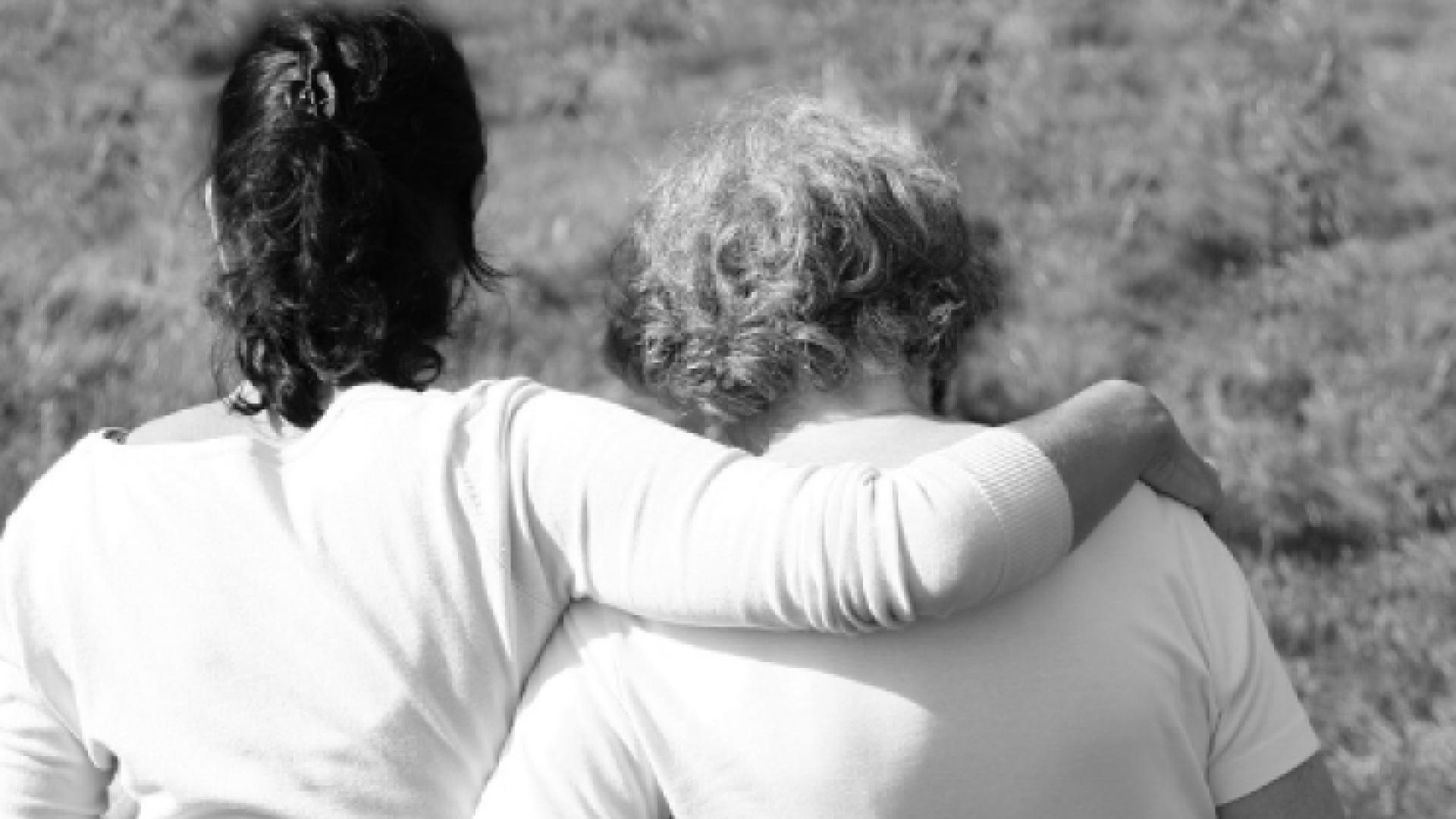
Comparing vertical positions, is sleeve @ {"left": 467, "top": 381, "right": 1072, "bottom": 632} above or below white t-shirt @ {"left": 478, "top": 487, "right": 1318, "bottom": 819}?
above

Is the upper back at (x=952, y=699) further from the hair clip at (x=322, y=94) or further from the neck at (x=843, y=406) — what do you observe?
the hair clip at (x=322, y=94)

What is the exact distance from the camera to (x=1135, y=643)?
6.01 ft

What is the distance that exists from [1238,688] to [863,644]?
47 centimetres

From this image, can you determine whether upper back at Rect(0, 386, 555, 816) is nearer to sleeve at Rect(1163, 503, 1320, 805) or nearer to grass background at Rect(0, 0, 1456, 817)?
sleeve at Rect(1163, 503, 1320, 805)

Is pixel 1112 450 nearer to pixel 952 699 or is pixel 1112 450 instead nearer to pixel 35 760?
pixel 952 699

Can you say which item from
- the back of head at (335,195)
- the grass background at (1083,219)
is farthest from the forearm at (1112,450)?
the grass background at (1083,219)

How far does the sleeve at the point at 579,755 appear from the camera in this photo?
181cm

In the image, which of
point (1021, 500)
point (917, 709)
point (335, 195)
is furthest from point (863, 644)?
point (335, 195)

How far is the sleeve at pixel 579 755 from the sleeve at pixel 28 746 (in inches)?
20.7

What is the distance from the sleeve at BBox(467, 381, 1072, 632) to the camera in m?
1.66

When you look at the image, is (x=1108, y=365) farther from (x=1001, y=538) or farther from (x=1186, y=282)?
(x=1001, y=538)

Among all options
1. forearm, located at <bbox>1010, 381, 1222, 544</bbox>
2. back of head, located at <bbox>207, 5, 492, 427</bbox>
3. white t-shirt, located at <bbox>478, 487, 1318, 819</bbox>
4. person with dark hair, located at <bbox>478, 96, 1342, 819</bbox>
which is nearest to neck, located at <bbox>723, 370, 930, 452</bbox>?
person with dark hair, located at <bbox>478, 96, 1342, 819</bbox>

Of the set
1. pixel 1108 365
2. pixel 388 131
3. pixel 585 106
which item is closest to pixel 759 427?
pixel 388 131

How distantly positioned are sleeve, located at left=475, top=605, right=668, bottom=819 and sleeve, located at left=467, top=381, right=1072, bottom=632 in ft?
0.36
